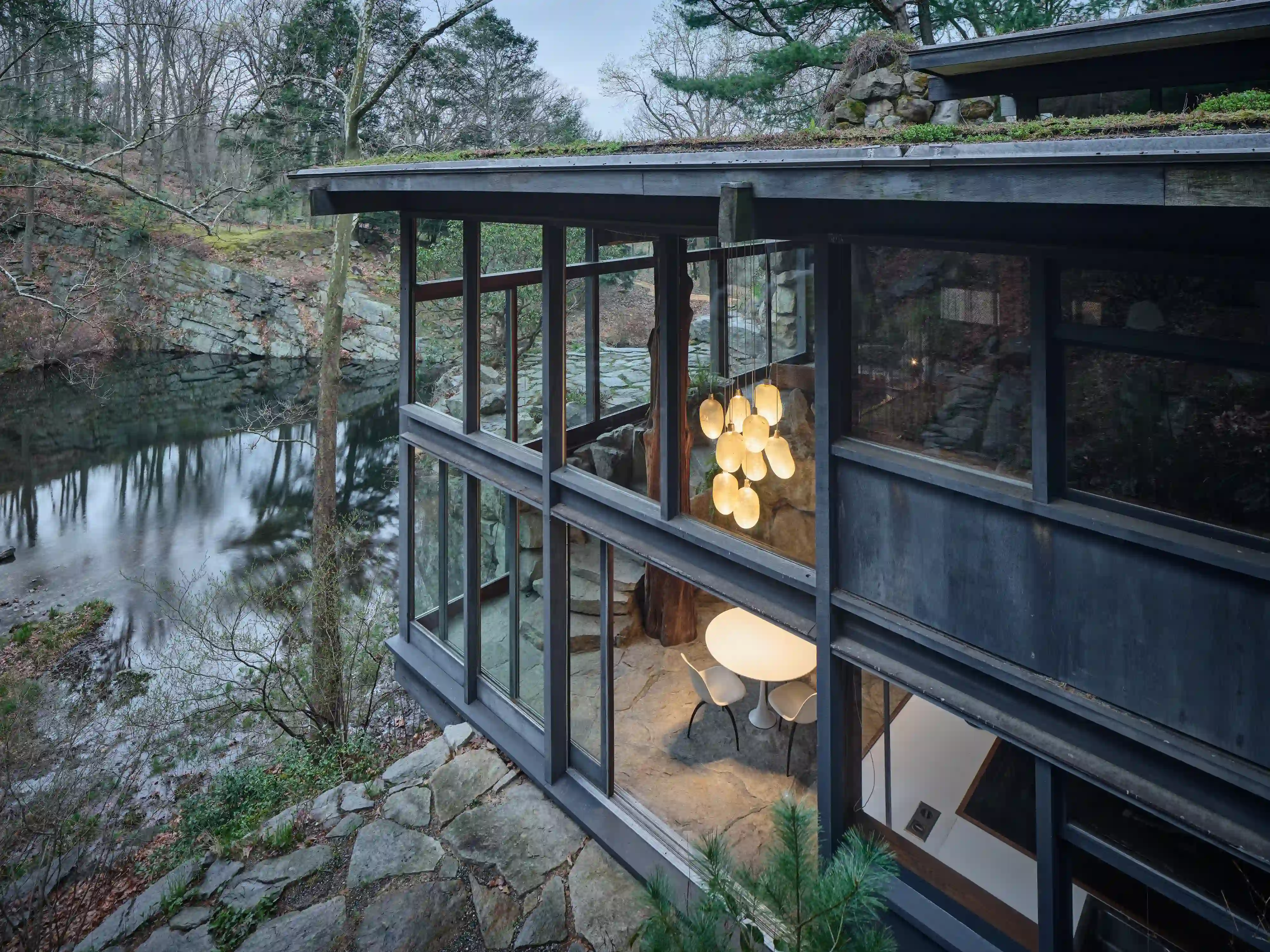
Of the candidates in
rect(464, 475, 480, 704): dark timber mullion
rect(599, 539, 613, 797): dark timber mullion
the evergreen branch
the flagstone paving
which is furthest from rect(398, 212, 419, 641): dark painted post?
the evergreen branch

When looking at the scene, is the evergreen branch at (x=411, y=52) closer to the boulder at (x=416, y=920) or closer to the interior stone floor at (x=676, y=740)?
the interior stone floor at (x=676, y=740)

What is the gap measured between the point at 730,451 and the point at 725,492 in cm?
21

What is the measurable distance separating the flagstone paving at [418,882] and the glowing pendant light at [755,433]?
2.49 m

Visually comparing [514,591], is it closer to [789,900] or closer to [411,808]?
[411,808]

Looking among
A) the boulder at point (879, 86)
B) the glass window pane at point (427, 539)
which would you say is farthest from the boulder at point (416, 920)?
the boulder at point (879, 86)

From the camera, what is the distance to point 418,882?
536 centimetres

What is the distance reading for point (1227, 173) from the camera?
75.0 inches

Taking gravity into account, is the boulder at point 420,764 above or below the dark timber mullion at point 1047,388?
below

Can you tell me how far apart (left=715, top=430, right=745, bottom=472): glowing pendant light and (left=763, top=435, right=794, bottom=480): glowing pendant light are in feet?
0.62

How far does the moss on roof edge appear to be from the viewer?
79.8 inches

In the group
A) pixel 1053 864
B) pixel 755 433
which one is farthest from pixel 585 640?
pixel 1053 864

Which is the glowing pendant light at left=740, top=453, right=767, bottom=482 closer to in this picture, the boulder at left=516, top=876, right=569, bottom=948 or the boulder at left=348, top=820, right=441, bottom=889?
the boulder at left=516, top=876, right=569, bottom=948

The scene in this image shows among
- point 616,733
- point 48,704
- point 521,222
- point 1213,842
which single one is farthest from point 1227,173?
point 48,704

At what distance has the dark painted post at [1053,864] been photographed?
311 centimetres
